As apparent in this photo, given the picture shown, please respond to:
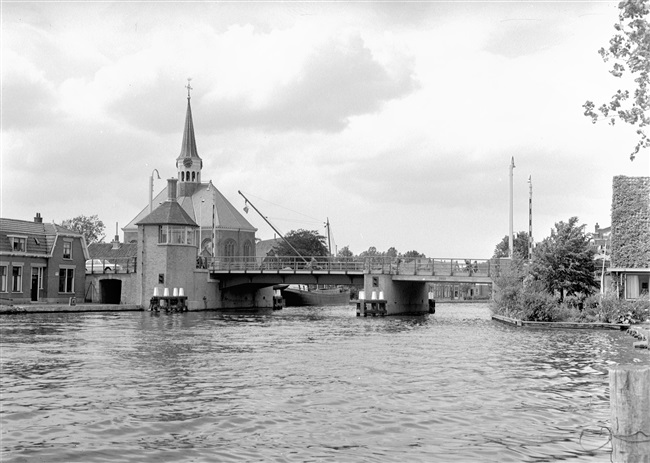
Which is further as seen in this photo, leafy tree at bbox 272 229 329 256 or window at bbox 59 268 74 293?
leafy tree at bbox 272 229 329 256

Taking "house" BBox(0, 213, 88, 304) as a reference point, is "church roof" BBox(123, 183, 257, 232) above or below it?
above

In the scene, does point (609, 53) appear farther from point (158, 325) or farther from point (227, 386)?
point (158, 325)

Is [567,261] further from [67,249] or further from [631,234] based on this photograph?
[67,249]

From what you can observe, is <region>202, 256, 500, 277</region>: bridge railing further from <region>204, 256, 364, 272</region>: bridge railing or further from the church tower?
the church tower

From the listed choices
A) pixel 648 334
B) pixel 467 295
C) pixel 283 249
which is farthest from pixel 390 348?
pixel 467 295

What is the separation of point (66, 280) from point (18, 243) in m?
6.70

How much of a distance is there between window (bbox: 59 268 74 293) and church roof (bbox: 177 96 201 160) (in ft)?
152

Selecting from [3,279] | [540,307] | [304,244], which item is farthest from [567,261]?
[304,244]

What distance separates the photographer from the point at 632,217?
46844 mm

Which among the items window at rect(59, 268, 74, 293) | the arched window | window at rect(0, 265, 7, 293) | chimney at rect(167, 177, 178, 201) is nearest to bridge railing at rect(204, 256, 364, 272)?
chimney at rect(167, 177, 178, 201)

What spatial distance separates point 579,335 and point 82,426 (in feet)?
91.9

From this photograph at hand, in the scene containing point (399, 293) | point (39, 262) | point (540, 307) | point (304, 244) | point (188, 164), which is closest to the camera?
point (540, 307)

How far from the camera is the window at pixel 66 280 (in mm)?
69625

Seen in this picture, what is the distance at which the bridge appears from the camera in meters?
60.0
